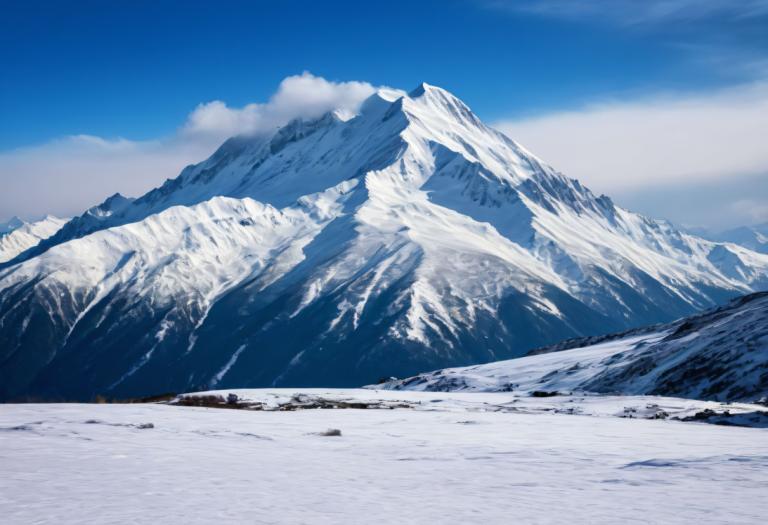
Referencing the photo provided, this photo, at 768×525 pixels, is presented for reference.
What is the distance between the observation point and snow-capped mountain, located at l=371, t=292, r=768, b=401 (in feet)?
163

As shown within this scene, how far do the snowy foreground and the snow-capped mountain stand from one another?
2212 centimetres

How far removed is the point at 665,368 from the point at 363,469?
45353mm

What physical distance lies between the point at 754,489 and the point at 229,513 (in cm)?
1097

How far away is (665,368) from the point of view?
5800 centimetres

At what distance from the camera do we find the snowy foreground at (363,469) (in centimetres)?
1423

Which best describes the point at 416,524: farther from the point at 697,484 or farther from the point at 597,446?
the point at 597,446

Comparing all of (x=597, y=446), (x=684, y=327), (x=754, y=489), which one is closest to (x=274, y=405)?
(x=597, y=446)

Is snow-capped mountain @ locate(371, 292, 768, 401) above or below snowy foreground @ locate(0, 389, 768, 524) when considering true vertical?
above

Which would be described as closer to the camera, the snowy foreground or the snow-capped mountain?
the snowy foreground

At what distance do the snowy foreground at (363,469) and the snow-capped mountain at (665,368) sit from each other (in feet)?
72.6

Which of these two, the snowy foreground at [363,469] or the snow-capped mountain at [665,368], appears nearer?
the snowy foreground at [363,469]

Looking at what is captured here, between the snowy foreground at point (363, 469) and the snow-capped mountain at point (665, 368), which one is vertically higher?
the snow-capped mountain at point (665, 368)

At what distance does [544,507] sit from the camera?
1477 cm

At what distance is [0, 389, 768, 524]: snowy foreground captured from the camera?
1423 cm
